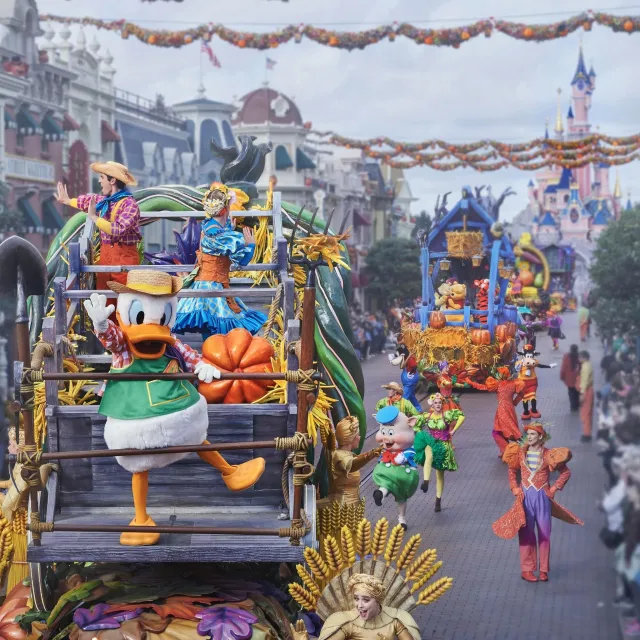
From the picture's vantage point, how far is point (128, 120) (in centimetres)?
4584

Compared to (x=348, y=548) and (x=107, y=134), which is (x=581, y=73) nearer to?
(x=107, y=134)

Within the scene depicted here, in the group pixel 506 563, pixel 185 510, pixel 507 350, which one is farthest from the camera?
pixel 507 350

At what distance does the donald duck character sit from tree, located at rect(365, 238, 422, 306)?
39.7m

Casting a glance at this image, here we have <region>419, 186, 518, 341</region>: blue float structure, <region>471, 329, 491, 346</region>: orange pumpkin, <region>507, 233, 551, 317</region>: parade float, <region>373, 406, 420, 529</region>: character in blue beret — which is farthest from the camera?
<region>507, 233, 551, 317</region>: parade float

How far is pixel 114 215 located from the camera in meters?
8.59

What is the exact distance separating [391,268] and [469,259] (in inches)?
847

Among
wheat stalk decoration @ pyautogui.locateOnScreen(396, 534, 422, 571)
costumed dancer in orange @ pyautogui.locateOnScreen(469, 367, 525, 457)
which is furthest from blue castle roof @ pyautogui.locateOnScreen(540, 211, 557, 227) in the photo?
wheat stalk decoration @ pyautogui.locateOnScreen(396, 534, 422, 571)

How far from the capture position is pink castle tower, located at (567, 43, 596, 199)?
30.2 m

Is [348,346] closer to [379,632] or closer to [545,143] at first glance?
[379,632]

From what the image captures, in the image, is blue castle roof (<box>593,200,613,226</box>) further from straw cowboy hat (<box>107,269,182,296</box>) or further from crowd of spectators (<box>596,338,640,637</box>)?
crowd of spectators (<box>596,338,640,637</box>)

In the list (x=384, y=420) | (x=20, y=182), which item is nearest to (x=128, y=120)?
(x=20, y=182)

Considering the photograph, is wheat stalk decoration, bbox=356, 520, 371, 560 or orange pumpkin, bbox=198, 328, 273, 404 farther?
orange pumpkin, bbox=198, 328, 273, 404

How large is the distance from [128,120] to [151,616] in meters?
40.6

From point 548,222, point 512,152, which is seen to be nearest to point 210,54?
point 512,152
